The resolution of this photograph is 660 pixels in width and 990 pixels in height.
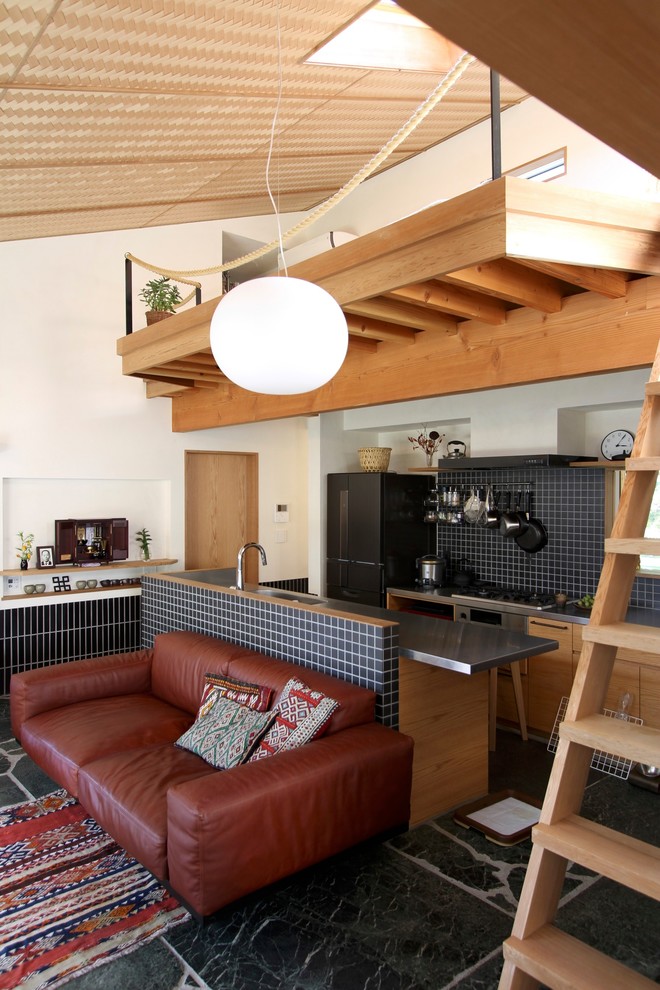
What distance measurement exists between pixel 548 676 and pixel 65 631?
360 cm

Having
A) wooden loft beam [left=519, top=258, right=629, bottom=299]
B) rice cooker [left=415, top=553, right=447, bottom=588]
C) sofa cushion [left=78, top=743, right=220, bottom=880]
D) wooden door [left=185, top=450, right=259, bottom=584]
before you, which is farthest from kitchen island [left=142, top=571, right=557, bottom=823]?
wooden door [left=185, top=450, right=259, bottom=584]

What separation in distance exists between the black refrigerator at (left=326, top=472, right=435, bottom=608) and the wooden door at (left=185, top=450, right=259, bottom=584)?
0.88m

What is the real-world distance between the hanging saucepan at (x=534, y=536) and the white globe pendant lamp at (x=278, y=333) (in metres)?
3.12

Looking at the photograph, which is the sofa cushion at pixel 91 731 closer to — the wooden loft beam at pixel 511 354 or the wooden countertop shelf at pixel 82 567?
the wooden countertop shelf at pixel 82 567

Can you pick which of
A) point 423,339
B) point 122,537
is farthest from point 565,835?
point 122,537

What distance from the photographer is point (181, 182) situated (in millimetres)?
4273

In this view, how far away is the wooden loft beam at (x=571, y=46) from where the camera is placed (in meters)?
0.57

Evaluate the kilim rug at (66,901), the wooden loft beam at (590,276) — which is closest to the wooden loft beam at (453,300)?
the wooden loft beam at (590,276)

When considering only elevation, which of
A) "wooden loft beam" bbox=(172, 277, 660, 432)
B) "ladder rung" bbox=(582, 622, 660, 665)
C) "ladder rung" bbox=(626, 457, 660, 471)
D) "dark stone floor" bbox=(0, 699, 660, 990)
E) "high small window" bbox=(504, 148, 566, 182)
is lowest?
"dark stone floor" bbox=(0, 699, 660, 990)

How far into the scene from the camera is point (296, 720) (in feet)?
9.14

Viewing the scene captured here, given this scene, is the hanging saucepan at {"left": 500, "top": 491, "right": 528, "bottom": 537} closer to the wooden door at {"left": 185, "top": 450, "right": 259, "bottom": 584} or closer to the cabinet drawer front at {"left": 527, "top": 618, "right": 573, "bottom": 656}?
the cabinet drawer front at {"left": 527, "top": 618, "right": 573, "bottom": 656}

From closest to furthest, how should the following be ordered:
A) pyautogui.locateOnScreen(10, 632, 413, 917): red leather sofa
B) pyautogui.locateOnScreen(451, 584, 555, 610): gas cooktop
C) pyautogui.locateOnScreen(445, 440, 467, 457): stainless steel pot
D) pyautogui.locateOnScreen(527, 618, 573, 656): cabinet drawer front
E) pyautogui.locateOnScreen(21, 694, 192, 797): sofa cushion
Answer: pyautogui.locateOnScreen(10, 632, 413, 917): red leather sofa < pyautogui.locateOnScreen(21, 694, 192, 797): sofa cushion < pyautogui.locateOnScreen(527, 618, 573, 656): cabinet drawer front < pyautogui.locateOnScreen(451, 584, 555, 610): gas cooktop < pyautogui.locateOnScreen(445, 440, 467, 457): stainless steel pot

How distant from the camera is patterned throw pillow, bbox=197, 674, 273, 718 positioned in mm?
3055

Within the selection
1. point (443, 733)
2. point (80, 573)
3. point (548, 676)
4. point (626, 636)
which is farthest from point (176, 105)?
point (548, 676)
